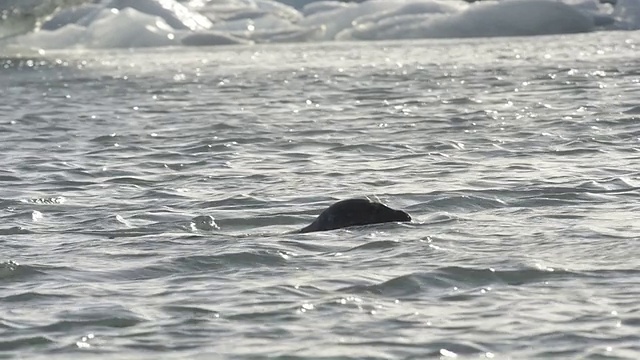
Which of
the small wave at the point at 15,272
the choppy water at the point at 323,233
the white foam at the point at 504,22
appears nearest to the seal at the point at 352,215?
the choppy water at the point at 323,233

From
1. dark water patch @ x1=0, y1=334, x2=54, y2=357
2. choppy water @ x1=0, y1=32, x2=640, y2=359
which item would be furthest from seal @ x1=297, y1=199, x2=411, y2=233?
dark water patch @ x1=0, y1=334, x2=54, y2=357

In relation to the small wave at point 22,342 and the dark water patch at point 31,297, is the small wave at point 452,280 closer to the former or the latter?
the dark water patch at point 31,297

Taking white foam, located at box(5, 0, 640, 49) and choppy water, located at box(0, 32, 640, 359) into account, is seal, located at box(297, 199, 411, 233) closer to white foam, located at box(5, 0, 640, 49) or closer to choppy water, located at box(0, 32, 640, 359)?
choppy water, located at box(0, 32, 640, 359)

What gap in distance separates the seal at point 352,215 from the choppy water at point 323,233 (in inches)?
5.7

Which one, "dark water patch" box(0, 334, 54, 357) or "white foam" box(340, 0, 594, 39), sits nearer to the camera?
"dark water patch" box(0, 334, 54, 357)

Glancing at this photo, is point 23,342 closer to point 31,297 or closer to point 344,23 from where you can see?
point 31,297

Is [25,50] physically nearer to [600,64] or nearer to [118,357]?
[600,64]

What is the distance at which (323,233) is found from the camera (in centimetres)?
823

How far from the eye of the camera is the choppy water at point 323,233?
593 cm

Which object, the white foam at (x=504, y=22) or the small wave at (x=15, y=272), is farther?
the white foam at (x=504, y=22)

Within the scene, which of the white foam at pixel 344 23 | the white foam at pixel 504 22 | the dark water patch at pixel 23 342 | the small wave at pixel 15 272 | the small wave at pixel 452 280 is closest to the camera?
the dark water patch at pixel 23 342

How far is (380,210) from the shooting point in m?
8.44

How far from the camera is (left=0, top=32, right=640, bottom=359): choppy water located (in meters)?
5.93

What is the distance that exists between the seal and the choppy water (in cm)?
15
